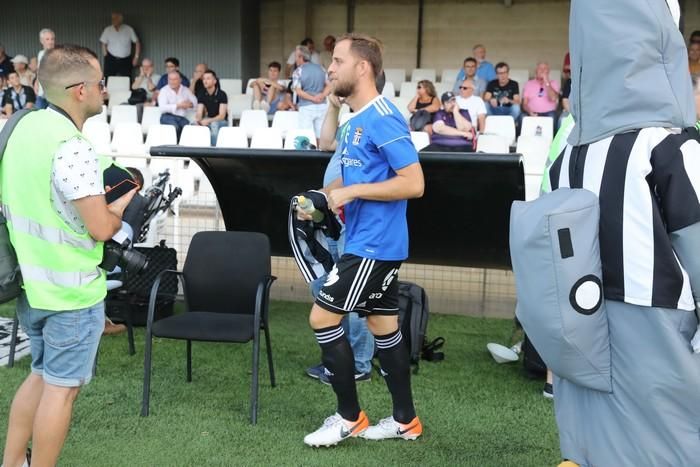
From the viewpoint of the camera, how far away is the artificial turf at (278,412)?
3.38 metres

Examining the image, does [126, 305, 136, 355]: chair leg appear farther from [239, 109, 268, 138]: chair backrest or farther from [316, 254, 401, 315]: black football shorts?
[239, 109, 268, 138]: chair backrest

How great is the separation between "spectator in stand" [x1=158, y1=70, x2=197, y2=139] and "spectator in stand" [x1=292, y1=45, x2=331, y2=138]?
1.54 metres

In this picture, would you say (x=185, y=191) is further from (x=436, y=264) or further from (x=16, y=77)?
(x=16, y=77)

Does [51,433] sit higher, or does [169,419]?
[51,433]

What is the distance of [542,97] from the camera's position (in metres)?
10.1

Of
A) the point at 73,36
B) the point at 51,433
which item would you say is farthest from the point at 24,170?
the point at 73,36

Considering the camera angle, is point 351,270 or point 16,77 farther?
point 16,77

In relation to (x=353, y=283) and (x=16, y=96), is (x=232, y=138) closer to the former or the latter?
(x=16, y=96)

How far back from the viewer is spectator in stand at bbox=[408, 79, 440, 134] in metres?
8.75

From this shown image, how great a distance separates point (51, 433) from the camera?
2.75 meters

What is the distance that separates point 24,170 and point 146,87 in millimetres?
10049

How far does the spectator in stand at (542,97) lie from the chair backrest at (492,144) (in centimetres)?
174

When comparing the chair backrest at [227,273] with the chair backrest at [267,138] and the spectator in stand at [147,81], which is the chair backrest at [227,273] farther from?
the spectator in stand at [147,81]

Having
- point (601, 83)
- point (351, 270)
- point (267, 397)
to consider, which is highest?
point (601, 83)
